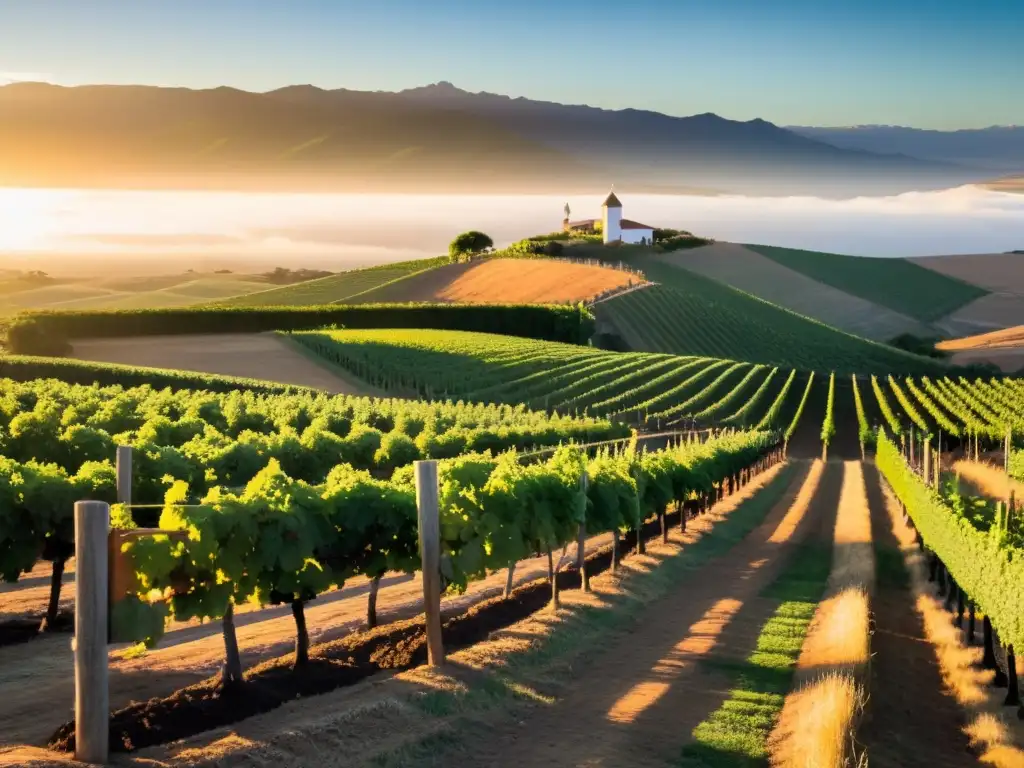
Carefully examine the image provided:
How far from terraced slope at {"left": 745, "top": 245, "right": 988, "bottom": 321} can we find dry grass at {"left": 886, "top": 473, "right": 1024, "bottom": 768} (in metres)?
122

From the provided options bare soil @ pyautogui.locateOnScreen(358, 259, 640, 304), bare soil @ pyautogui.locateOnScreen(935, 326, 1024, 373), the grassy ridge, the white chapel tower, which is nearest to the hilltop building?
the white chapel tower

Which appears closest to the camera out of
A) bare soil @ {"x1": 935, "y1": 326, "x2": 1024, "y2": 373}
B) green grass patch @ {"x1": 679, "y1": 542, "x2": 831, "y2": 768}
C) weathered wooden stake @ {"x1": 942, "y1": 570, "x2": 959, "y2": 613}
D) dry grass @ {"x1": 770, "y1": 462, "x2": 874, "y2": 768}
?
dry grass @ {"x1": 770, "y1": 462, "x2": 874, "y2": 768}

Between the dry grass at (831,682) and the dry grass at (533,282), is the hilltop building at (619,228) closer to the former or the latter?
Result: the dry grass at (533,282)

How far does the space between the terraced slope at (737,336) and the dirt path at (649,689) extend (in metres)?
72.6

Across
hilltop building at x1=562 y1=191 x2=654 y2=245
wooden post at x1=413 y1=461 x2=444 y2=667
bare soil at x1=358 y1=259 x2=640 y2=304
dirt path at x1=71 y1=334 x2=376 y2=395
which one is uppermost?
hilltop building at x1=562 y1=191 x2=654 y2=245

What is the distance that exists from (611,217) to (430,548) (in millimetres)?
142562

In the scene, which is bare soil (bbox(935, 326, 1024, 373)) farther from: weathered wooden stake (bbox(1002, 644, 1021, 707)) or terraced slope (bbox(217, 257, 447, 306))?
weathered wooden stake (bbox(1002, 644, 1021, 707))

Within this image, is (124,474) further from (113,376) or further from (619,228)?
(619,228)

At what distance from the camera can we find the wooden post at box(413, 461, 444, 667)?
14133 millimetres

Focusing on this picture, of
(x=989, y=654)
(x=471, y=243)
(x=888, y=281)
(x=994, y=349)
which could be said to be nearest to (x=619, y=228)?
(x=471, y=243)

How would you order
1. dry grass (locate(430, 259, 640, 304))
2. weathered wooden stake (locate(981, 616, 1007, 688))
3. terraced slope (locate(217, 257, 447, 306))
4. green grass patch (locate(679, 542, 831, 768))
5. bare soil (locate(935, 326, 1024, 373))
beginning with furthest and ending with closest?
terraced slope (locate(217, 257, 447, 306))
dry grass (locate(430, 259, 640, 304))
bare soil (locate(935, 326, 1024, 373))
weathered wooden stake (locate(981, 616, 1007, 688))
green grass patch (locate(679, 542, 831, 768))

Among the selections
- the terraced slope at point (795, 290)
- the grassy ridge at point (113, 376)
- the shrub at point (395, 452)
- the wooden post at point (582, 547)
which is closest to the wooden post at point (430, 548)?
the wooden post at point (582, 547)

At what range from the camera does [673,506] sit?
1423 inches

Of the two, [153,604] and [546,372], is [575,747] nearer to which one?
[153,604]
